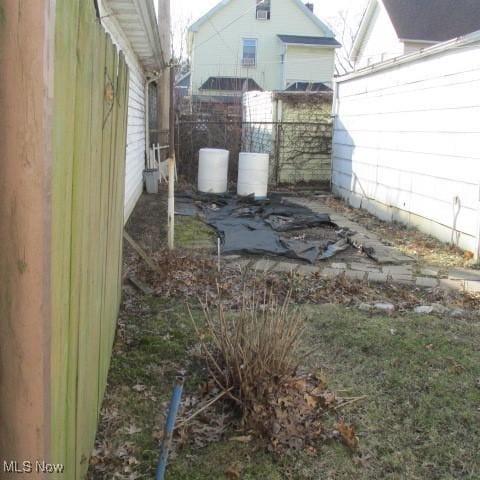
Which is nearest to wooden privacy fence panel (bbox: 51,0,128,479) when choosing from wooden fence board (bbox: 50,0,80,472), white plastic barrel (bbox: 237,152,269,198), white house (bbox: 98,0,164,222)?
wooden fence board (bbox: 50,0,80,472)

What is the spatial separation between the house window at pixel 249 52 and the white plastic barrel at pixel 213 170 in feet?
67.5

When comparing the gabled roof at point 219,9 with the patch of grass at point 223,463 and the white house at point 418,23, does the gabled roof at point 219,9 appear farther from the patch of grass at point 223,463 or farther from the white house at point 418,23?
the patch of grass at point 223,463

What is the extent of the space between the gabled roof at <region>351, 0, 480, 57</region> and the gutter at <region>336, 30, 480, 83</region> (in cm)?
711

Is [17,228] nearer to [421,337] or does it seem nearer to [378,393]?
[378,393]

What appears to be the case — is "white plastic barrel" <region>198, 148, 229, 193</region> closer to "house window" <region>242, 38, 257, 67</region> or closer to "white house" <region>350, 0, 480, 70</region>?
"white house" <region>350, 0, 480, 70</region>

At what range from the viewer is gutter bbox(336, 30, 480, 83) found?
7.46 metres

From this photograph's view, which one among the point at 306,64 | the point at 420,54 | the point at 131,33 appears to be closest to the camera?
the point at 131,33

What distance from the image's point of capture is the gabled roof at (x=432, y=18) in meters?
18.2

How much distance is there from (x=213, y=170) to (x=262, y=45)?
2155 cm

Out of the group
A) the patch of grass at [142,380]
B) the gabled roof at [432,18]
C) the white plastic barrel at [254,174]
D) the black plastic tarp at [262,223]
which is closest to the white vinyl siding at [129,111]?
the black plastic tarp at [262,223]

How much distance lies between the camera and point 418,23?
18641mm

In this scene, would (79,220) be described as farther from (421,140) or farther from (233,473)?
(421,140)

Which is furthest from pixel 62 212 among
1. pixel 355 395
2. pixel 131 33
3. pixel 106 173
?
pixel 131 33

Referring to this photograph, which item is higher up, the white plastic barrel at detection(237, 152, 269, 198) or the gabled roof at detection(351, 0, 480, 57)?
the gabled roof at detection(351, 0, 480, 57)
